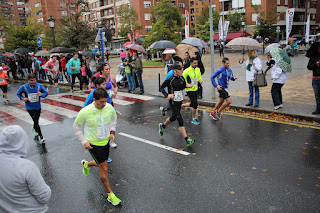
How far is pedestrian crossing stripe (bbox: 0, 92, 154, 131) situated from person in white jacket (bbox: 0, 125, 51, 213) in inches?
260

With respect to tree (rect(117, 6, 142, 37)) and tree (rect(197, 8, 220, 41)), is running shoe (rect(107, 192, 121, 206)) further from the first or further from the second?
tree (rect(117, 6, 142, 37))

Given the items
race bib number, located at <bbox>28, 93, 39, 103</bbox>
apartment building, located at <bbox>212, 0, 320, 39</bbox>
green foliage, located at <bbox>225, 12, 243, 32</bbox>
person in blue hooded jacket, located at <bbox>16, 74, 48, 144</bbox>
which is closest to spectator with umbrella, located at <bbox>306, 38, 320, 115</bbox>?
person in blue hooded jacket, located at <bbox>16, 74, 48, 144</bbox>

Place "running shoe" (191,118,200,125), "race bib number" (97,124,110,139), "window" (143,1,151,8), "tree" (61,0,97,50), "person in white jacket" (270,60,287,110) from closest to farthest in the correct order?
"race bib number" (97,124,110,139) → "running shoe" (191,118,200,125) → "person in white jacket" (270,60,287,110) → "tree" (61,0,97,50) → "window" (143,1,151,8)

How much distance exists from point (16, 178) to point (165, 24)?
33.9m

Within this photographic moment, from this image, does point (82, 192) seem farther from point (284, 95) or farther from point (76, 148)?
point (284, 95)

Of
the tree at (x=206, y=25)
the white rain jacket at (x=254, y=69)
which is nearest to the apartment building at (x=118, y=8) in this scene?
the tree at (x=206, y=25)

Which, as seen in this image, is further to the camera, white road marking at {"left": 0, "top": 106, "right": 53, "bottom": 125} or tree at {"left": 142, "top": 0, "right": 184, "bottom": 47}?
tree at {"left": 142, "top": 0, "right": 184, "bottom": 47}

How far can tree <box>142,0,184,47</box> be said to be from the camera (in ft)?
104

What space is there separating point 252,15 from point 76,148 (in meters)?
56.7

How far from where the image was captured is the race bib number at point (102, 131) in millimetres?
4086

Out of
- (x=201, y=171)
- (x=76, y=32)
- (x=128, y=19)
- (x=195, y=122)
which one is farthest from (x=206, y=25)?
(x=201, y=171)

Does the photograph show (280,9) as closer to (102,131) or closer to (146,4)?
Answer: (146,4)

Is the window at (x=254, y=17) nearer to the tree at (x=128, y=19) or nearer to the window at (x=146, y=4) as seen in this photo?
the tree at (x=128, y=19)

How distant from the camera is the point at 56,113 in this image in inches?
413
